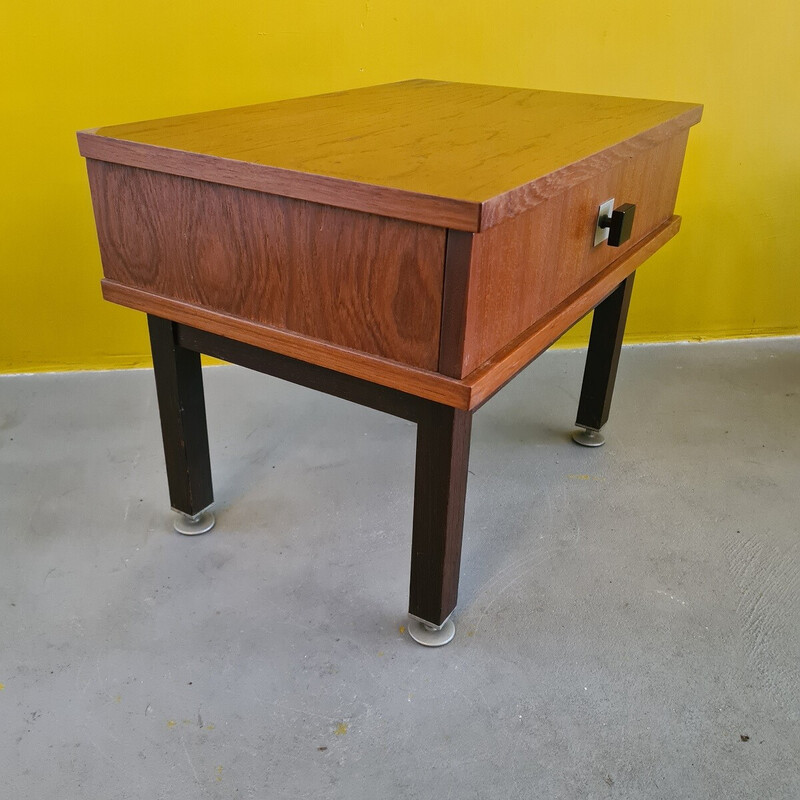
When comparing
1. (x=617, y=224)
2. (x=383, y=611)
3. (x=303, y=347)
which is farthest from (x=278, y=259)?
(x=383, y=611)

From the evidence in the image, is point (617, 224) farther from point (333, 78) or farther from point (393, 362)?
point (333, 78)

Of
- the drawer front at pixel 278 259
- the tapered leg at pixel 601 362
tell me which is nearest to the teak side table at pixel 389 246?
the drawer front at pixel 278 259

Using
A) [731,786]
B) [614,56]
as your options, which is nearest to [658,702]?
[731,786]

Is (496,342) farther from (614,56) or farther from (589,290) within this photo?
(614,56)

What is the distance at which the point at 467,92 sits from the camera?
5.32 ft

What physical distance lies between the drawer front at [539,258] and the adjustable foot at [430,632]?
0.50 meters

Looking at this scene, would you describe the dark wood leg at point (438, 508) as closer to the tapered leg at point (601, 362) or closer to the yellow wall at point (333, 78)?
the tapered leg at point (601, 362)

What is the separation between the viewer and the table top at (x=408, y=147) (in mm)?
906

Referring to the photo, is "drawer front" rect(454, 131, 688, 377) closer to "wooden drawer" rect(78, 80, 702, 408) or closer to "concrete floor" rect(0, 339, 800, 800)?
"wooden drawer" rect(78, 80, 702, 408)

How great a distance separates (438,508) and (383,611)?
0.92 ft

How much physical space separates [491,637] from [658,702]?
0.86 feet

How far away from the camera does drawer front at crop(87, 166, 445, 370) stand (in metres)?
0.94

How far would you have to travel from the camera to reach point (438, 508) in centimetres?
115

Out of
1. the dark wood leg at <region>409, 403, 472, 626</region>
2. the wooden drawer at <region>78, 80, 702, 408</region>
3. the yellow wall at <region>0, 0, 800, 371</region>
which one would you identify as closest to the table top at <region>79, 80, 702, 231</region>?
the wooden drawer at <region>78, 80, 702, 408</region>
